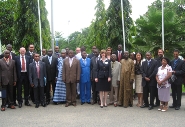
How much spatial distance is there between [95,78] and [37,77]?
196cm

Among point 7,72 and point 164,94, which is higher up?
point 7,72

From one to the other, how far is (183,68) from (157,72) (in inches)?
31.7

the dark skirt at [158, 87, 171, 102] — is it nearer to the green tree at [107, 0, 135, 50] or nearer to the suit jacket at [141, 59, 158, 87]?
the suit jacket at [141, 59, 158, 87]

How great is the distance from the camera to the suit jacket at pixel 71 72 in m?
9.09

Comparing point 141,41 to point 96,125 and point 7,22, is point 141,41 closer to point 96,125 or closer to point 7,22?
point 96,125

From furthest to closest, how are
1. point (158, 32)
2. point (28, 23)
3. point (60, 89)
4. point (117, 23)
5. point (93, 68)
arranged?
point (28, 23) < point (117, 23) < point (158, 32) < point (60, 89) < point (93, 68)

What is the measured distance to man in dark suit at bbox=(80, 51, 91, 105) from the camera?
9398 millimetres

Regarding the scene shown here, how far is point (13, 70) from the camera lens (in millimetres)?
8656

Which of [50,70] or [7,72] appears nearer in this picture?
[7,72]

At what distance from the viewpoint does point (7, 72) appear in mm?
8492

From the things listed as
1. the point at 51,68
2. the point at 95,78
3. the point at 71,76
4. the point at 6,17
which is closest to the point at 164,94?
the point at 95,78

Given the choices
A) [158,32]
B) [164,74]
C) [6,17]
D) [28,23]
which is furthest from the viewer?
[6,17]

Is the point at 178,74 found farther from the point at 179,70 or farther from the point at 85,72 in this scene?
the point at 85,72

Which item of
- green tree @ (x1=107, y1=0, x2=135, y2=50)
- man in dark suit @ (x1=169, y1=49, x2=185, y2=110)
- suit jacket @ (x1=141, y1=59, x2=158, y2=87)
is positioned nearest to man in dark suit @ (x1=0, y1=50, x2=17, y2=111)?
suit jacket @ (x1=141, y1=59, x2=158, y2=87)
